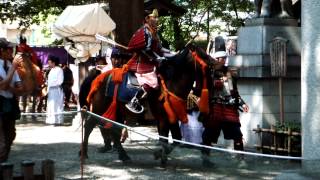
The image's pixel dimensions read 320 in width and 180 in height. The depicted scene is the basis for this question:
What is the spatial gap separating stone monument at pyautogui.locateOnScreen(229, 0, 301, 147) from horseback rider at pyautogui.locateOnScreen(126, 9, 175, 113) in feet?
6.92

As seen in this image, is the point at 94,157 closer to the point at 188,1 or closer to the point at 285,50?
the point at 285,50

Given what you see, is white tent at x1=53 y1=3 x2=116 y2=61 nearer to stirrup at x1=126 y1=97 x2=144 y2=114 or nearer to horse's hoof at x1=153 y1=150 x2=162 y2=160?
stirrup at x1=126 y1=97 x2=144 y2=114

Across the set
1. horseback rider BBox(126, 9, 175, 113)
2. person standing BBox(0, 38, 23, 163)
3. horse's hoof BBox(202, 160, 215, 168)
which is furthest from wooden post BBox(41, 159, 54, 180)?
horseback rider BBox(126, 9, 175, 113)

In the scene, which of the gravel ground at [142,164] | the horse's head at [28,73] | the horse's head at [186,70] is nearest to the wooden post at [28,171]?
the gravel ground at [142,164]

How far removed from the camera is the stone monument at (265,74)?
10656mm

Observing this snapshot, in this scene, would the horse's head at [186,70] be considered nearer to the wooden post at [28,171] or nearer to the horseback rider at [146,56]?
the horseback rider at [146,56]

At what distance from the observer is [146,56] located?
9.41 m

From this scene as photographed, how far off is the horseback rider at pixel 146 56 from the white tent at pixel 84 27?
514 cm

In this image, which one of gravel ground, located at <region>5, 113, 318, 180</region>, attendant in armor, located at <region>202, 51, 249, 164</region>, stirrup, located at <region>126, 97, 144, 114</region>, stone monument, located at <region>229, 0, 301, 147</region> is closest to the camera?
gravel ground, located at <region>5, 113, 318, 180</region>

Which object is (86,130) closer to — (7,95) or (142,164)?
(142,164)

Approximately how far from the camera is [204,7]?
102 ft

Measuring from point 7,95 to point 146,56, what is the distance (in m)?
2.42

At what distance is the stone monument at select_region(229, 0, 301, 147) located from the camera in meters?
10.7

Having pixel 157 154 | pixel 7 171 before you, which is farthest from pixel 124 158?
pixel 7 171
